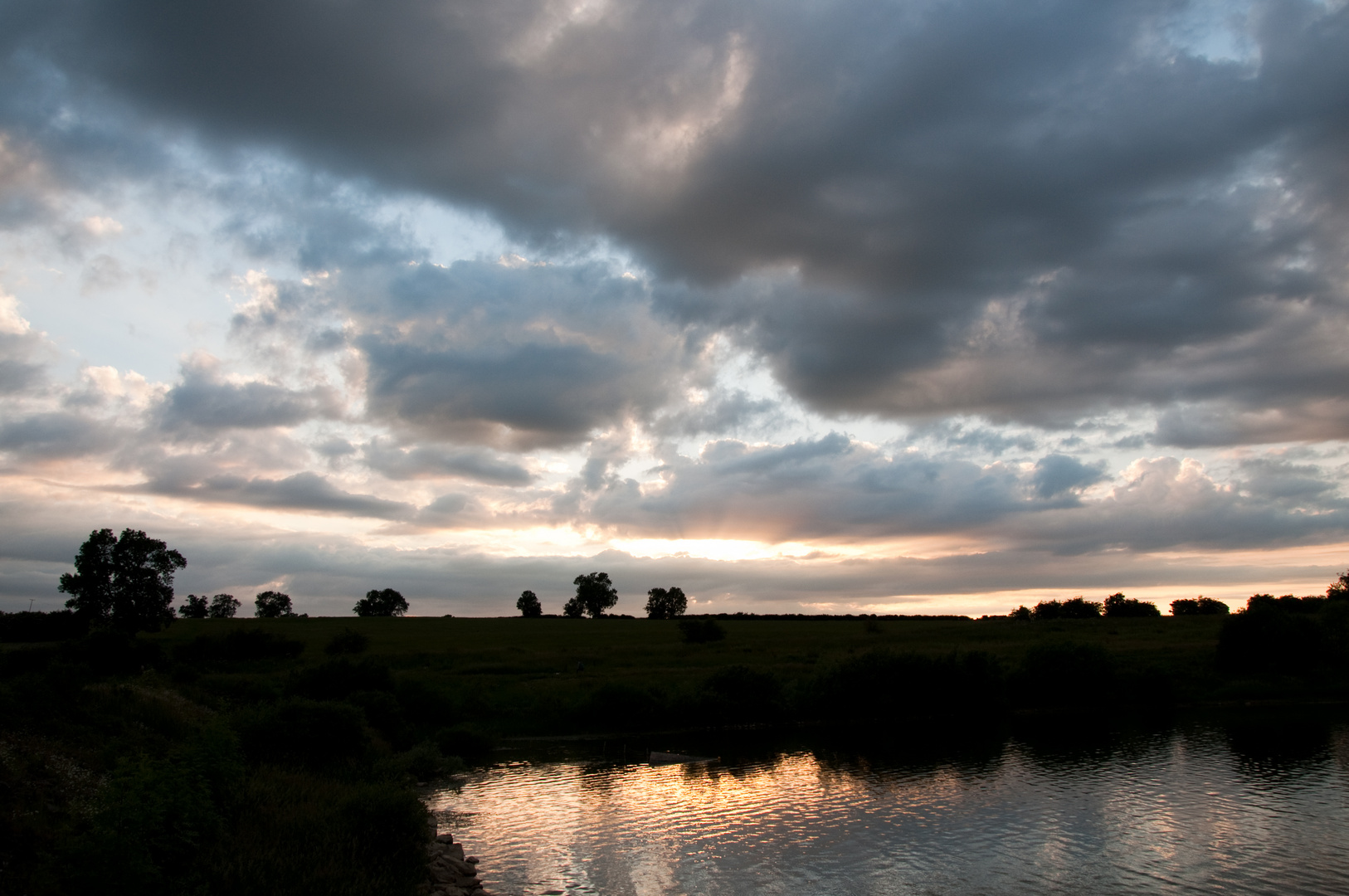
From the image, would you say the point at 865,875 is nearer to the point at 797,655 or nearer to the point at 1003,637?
the point at 797,655

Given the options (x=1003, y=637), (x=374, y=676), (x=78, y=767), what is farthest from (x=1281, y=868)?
(x=1003, y=637)

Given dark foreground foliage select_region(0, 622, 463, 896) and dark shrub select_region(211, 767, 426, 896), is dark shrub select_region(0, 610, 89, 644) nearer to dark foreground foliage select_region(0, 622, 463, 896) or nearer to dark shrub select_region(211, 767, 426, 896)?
dark foreground foliage select_region(0, 622, 463, 896)

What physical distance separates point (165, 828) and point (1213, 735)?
74754mm

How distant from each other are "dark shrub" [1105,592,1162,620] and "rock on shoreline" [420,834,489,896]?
157m

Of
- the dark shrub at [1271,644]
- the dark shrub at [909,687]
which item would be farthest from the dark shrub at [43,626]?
the dark shrub at [1271,644]

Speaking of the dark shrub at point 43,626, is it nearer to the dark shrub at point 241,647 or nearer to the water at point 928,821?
the dark shrub at point 241,647

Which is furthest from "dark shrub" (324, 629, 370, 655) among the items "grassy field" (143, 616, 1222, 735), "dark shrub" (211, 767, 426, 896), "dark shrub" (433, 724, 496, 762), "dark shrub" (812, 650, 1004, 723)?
"dark shrub" (211, 767, 426, 896)

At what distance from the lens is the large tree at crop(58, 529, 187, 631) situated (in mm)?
113250

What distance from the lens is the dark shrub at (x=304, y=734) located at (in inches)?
1828

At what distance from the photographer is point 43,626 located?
111625 millimetres

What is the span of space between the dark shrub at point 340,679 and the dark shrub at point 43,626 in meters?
53.8

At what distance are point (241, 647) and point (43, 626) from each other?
28.6m

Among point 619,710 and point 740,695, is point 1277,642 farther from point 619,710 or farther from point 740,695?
point 619,710

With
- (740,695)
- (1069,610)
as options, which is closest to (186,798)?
Result: (740,695)
